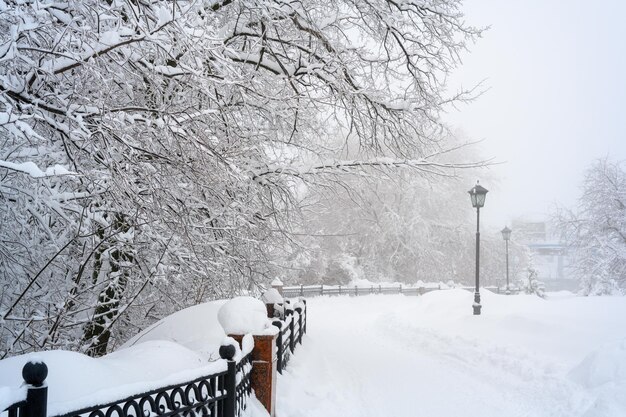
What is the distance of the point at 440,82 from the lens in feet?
29.7

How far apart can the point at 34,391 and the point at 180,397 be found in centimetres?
197

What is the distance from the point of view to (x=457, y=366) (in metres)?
11.0

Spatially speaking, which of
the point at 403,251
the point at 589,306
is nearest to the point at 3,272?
the point at 589,306

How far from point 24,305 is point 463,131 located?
4892 cm

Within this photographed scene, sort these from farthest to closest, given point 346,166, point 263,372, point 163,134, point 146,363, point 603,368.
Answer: point 346,166 → point 603,368 → point 263,372 → point 163,134 → point 146,363

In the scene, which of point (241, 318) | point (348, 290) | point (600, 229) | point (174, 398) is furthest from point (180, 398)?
point (348, 290)

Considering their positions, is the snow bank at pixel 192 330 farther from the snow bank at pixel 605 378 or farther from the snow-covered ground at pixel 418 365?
the snow bank at pixel 605 378

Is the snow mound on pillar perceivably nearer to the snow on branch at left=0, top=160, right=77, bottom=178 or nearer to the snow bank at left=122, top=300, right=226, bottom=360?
the snow bank at left=122, top=300, right=226, bottom=360

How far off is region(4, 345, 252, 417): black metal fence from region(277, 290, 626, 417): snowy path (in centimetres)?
213

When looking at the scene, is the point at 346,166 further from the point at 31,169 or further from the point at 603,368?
the point at 31,169

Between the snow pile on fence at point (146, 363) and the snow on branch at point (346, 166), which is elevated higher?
the snow on branch at point (346, 166)

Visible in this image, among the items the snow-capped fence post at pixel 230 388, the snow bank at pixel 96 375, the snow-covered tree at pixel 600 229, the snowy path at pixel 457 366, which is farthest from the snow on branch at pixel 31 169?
the snow-covered tree at pixel 600 229

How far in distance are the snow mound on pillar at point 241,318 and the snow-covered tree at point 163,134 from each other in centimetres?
70

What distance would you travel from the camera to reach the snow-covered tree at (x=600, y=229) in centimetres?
2764
